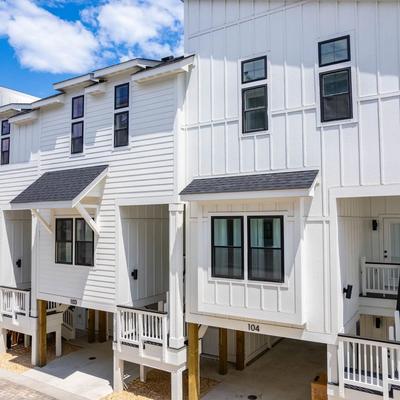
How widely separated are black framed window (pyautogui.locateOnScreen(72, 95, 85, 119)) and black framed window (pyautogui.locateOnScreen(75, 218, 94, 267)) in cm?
333

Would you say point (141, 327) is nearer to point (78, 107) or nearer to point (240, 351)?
point (240, 351)

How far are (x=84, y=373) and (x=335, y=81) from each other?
1120cm

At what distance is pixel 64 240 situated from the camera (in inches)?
474

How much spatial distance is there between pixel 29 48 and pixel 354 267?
20630 mm

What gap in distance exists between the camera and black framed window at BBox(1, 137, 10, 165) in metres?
14.2

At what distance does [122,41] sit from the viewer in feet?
47.4

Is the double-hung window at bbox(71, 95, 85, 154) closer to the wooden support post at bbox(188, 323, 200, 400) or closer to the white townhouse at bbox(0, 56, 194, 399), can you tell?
the white townhouse at bbox(0, 56, 194, 399)

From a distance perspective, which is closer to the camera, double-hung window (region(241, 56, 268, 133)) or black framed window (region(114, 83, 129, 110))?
double-hung window (region(241, 56, 268, 133))

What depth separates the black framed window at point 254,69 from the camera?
341 inches

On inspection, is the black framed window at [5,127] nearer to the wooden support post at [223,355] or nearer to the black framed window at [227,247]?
the black framed window at [227,247]

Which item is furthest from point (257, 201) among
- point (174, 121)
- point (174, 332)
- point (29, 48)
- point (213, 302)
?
point (29, 48)

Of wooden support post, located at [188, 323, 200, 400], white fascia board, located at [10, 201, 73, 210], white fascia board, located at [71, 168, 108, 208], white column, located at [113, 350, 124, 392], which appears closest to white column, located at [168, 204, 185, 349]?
wooden support post, located at [188, 323, 200, 400]

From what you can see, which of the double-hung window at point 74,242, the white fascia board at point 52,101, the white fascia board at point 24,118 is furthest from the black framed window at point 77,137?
the double-hung window at point 74,242

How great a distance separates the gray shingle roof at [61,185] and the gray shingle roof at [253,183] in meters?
3.22
